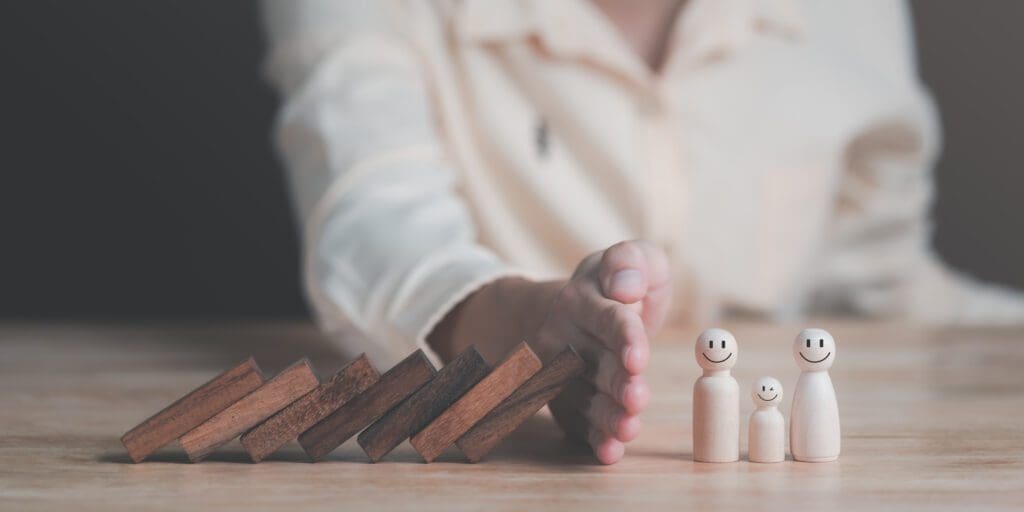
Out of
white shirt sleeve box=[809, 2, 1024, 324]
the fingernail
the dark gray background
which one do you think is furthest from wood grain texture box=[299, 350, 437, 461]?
the dark gray background

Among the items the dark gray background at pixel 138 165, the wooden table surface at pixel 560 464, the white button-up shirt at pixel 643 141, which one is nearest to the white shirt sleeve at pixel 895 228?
the white button-up shirt at pixel 643 141

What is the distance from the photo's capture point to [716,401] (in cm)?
62

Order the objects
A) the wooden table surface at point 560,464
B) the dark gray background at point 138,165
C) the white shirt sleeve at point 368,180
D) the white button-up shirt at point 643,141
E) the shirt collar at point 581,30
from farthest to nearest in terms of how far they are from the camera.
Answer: the dark gray background at point 138,165 < the shirt collar at point 581,30 < the white button-up shirt at point 643,141 < the white shirt sleeve at point 368,180 < the wooden table surface at point 560,464

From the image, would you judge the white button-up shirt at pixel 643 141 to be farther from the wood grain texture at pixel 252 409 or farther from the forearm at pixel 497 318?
the wood grain texture at pixel 252 409

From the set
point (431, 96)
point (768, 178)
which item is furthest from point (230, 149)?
point (768, 178)

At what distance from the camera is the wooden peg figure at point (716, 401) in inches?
24.0

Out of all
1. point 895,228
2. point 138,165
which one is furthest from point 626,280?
point 138,165

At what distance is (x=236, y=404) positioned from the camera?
0.61 meters

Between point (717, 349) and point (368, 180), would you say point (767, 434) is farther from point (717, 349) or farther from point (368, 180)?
point (368, 180)

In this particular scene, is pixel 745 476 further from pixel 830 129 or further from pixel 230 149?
pixel 230 149

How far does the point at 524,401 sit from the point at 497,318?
20cm

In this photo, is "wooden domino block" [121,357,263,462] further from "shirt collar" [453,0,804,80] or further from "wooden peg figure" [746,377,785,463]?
"shirt collar" [453,0,804,80]

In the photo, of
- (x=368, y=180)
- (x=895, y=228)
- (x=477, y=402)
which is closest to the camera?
(x=477, y=402)

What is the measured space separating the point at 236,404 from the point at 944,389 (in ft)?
2.01
